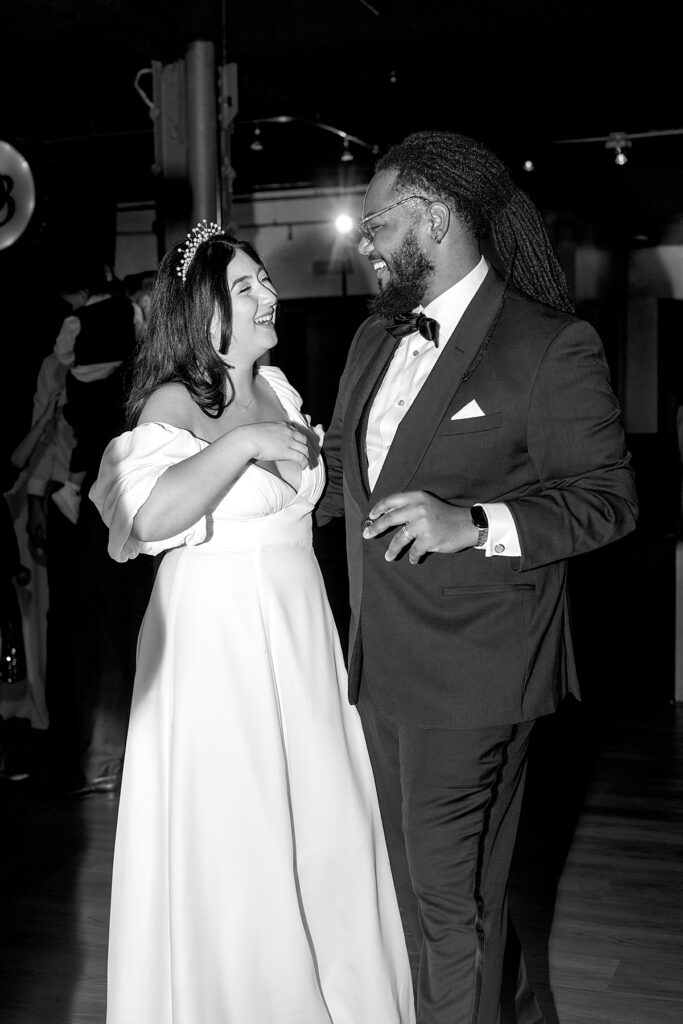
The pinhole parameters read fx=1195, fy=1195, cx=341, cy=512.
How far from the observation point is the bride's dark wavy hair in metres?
2.35

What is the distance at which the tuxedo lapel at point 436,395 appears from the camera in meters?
2.07

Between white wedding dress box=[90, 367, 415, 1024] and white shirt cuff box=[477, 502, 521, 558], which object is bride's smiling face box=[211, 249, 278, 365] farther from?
white shirt cuff box=[477, 502, 521, 558]

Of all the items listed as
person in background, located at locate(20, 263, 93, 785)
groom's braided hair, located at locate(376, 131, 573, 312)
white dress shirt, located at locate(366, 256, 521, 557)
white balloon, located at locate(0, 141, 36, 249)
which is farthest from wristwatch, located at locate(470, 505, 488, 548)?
white balloon, located at locate(0, 141, 36, 249)

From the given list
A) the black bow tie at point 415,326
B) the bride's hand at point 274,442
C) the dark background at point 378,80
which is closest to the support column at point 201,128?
the dark background at point 378,80

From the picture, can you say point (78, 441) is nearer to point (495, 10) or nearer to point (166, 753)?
point (166, 753)

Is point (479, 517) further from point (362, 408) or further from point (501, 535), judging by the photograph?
point (362, 408)

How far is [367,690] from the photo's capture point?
2.34m

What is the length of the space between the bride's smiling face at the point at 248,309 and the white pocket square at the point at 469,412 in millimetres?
485

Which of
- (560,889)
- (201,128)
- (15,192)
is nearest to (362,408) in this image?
(560,889)

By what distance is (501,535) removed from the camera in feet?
6.38

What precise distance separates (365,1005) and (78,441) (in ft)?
8.72

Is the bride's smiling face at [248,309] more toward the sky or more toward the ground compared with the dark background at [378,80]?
more toward the ground

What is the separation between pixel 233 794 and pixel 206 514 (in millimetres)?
535

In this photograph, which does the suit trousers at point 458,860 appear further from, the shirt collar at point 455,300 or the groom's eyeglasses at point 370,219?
the groom's eyeglasses at point 370,219
